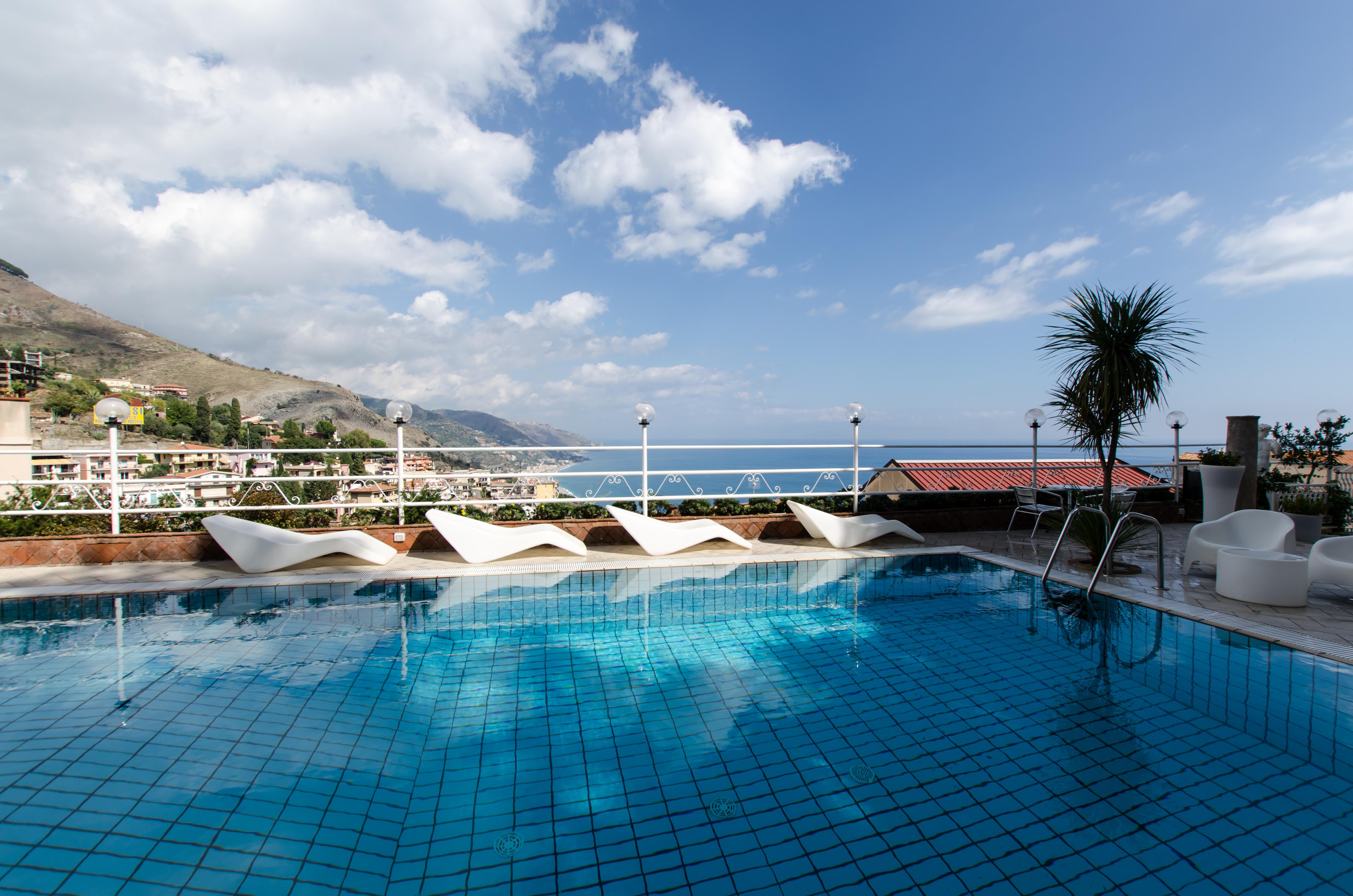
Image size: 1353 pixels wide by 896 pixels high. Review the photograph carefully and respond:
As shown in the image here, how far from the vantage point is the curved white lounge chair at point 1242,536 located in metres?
4.58

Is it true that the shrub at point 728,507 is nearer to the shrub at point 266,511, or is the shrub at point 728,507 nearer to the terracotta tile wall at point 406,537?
the terracotta tile wall at point 406,537

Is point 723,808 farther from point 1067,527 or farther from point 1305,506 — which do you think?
point 1305,506

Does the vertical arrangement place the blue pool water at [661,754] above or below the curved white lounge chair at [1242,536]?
below

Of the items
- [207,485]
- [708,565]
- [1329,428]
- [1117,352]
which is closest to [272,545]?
[207,485]

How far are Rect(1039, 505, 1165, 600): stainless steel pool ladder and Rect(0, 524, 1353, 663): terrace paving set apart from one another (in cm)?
9

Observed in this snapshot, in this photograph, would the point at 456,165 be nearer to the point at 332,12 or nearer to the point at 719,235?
the point at 332,12

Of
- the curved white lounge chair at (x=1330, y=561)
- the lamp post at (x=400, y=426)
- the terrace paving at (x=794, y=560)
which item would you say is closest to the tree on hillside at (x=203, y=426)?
the lamp post at (x=400, y=426)

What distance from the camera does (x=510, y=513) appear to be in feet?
21.1

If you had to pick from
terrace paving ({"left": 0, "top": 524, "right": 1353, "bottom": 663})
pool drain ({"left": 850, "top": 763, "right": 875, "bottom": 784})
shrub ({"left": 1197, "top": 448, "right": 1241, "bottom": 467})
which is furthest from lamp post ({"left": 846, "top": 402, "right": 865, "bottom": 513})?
pool drain ({"left": 850, "top": 763, "right": 875, "bottom": 784})

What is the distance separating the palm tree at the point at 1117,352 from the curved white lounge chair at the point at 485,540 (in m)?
5.19

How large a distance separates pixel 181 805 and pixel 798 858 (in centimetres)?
220

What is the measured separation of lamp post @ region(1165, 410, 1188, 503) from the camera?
25.8 ft

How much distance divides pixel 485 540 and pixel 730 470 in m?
2.75

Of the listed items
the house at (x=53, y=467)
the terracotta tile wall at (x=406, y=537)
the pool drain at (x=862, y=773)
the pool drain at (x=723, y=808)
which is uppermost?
the house at (x=53, y=467)
